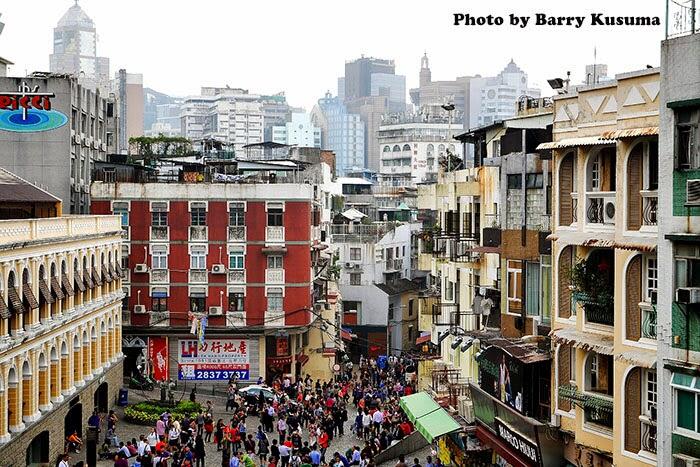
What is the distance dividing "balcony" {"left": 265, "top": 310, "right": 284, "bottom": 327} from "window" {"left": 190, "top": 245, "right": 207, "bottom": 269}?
4123mm

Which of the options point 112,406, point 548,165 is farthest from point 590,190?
point 112,406

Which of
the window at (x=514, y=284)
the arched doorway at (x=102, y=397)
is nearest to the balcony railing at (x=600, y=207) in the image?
the window at (x=514, y=284)

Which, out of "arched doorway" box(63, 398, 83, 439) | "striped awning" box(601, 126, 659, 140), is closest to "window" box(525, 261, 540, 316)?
"striped awning" box(601, 126, 659, 140)

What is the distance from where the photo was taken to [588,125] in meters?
25.5

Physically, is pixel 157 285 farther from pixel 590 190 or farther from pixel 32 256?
pixel 590 190

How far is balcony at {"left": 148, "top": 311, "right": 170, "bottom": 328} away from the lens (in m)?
63.0

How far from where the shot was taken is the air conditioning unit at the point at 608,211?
976 inches

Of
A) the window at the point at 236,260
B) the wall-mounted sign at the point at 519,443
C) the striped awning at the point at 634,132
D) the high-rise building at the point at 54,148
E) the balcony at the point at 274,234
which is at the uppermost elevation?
the high-rise building at the point at 54,148

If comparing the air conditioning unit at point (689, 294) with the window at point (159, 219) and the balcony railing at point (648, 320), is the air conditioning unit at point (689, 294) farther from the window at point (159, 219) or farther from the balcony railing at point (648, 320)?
the window at point (159, 219)

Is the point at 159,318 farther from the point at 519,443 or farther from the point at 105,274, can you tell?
the point at 519,443

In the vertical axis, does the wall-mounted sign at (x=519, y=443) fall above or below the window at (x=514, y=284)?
below

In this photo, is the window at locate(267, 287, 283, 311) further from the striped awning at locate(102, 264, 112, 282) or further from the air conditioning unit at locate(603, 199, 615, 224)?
the air conditioning unit at locate(603, 199, 615, 224)

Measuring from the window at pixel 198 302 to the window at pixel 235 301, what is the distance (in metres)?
1.30

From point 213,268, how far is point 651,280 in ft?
139
